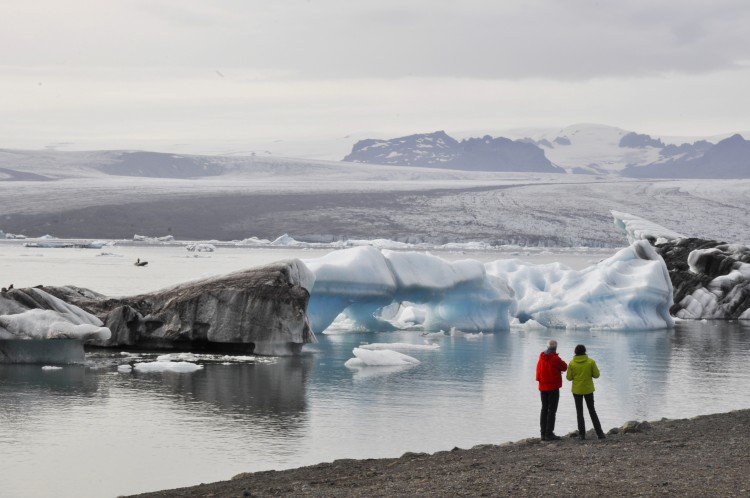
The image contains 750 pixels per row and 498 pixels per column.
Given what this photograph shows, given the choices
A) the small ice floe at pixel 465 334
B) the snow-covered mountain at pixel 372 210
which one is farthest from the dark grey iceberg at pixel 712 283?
the snow-covered mountain at pixel 372 210

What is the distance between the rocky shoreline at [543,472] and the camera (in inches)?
251

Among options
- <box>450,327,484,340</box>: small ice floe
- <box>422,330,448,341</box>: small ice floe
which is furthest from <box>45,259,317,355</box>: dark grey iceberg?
<box>450,327,484,340</box>: small ice floe

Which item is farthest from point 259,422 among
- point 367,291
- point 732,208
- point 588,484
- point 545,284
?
point 732,208

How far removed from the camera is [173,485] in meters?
7.88

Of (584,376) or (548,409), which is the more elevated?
(584,376)

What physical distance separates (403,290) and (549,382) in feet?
33.6

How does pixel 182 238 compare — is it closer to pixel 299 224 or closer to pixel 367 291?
pixel 299 224

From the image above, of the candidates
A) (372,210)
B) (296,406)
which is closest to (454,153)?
(372,210)

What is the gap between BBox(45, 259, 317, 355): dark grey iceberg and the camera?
15070mm

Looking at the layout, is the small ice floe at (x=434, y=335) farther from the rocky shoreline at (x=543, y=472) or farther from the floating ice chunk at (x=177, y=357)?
the rocky shoreline at (x=543, y=472)

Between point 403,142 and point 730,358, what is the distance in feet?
550

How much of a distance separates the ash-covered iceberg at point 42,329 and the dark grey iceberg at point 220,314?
1347 mm

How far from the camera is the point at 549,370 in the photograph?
8719 mm

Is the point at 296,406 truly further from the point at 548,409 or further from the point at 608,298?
the point at 608,298
